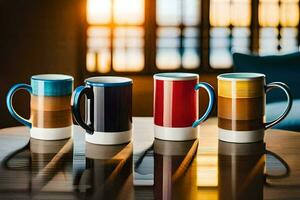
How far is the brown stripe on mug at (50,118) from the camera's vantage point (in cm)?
116

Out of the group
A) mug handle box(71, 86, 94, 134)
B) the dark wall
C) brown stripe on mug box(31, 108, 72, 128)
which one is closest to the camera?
mug handle box(71, 86, 94, 134)

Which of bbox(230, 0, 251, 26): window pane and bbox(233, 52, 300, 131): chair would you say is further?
bbox(230, 0, 251, 26): window pane

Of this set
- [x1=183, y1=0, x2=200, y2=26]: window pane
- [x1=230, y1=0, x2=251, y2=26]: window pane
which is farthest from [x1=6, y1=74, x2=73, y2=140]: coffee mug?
[x1=230, y1=0, x2=251, y2=26]: window pane

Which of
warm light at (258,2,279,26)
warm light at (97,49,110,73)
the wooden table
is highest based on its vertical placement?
warm light at (258,2,279,26)

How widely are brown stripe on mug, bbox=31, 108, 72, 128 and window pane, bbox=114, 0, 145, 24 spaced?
94.9 inches

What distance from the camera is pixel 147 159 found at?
1038 mm

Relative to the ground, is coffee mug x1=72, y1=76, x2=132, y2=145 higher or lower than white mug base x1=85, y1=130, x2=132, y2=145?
higher

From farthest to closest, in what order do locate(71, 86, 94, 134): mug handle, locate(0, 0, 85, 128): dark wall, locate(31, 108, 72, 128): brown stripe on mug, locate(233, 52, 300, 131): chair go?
1. locate(0, 0, 85, 128): dark wall
2. locate(233, 52, 300, 131): chair
3. locate(31, 108, 72, 128): brown stripe on mug
4. locate(71, 86, 94, 134): mug handle

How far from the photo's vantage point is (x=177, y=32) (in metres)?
3.60

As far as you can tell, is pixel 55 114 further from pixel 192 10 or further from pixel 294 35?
pixel 294 35

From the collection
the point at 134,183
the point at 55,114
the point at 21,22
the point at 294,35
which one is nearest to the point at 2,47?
the point at 21,22

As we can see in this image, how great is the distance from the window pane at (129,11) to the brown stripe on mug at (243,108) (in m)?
2.44

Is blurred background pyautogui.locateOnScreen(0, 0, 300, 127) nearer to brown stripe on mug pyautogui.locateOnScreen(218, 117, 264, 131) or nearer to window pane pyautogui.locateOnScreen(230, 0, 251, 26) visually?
window pane pyautogui.locateOnScreen(230, 0, 251, 26)

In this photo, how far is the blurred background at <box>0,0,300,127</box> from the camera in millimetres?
Answer: 3488
